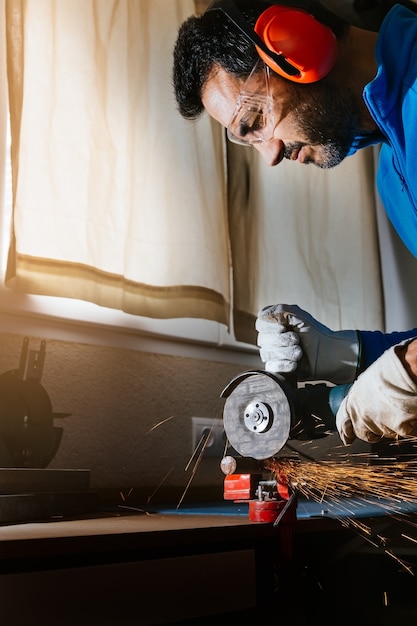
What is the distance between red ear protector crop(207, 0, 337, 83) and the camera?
4.55 feet

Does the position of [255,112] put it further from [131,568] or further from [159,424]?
[131,568]

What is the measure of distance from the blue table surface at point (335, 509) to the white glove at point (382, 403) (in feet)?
0.56

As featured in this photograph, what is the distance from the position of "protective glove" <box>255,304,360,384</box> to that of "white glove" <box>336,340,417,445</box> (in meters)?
0.30

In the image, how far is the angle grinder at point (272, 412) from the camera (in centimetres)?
116

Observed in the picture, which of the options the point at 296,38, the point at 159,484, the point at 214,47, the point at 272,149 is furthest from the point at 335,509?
the point at 214,47

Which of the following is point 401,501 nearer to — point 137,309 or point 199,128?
point 137,309

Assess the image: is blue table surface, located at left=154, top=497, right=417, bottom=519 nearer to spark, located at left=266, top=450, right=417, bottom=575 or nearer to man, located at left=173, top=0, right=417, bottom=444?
spark, located at left=266, top=450, right=417, bottom=575

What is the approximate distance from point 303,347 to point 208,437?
479mm

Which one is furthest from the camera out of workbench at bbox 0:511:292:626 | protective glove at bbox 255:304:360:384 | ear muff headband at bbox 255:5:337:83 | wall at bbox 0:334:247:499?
wall at bbox 0:334:247:499

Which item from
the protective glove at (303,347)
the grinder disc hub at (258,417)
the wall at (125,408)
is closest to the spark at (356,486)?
the grinder disc hub at (258,417)

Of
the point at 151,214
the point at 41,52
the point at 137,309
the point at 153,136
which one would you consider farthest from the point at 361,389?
the point at 41,52

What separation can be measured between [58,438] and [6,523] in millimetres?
365

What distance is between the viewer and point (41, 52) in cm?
169

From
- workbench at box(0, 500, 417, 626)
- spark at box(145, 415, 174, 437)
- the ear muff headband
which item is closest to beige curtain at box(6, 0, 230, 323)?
spark at box(145, 415, 174, 437)
